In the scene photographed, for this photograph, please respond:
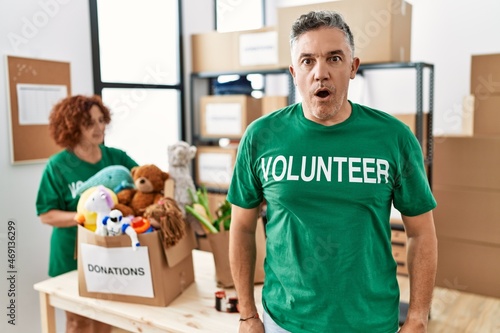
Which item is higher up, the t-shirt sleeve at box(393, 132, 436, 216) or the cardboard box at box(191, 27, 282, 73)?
the cardboard box at box(191, 27, 282, 73)

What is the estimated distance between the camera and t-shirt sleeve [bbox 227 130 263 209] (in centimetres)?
126

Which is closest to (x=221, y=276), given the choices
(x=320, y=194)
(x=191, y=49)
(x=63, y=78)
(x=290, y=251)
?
(x=290, y=251)

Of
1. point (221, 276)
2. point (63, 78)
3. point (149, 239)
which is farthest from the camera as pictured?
point (63, 78)

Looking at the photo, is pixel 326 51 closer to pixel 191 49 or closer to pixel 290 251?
pixel 290 251

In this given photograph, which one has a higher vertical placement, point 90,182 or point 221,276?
point 90,182

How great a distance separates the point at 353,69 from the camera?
1234mm

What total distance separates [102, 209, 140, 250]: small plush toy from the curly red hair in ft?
2.07

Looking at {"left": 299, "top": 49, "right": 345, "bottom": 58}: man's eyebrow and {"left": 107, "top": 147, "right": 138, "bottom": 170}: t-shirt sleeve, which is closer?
{"left": 299, "top": 49, "right": 345, "bottom": 58}: man's eyebrow

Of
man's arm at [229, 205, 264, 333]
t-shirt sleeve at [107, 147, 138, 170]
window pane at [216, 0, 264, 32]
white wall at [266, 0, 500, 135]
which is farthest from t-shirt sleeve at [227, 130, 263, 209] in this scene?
window pane at [216, 0, 264, 32]

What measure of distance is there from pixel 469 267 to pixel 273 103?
157 cm

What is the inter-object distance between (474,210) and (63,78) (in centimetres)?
237

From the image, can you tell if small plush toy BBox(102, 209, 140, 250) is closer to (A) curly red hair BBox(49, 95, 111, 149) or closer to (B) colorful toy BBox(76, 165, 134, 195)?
(B) colorful toy BBox(76, 165, 134, 195)

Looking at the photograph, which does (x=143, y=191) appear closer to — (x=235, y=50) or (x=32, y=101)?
(x=32, y=101)

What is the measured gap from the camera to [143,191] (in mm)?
1765
